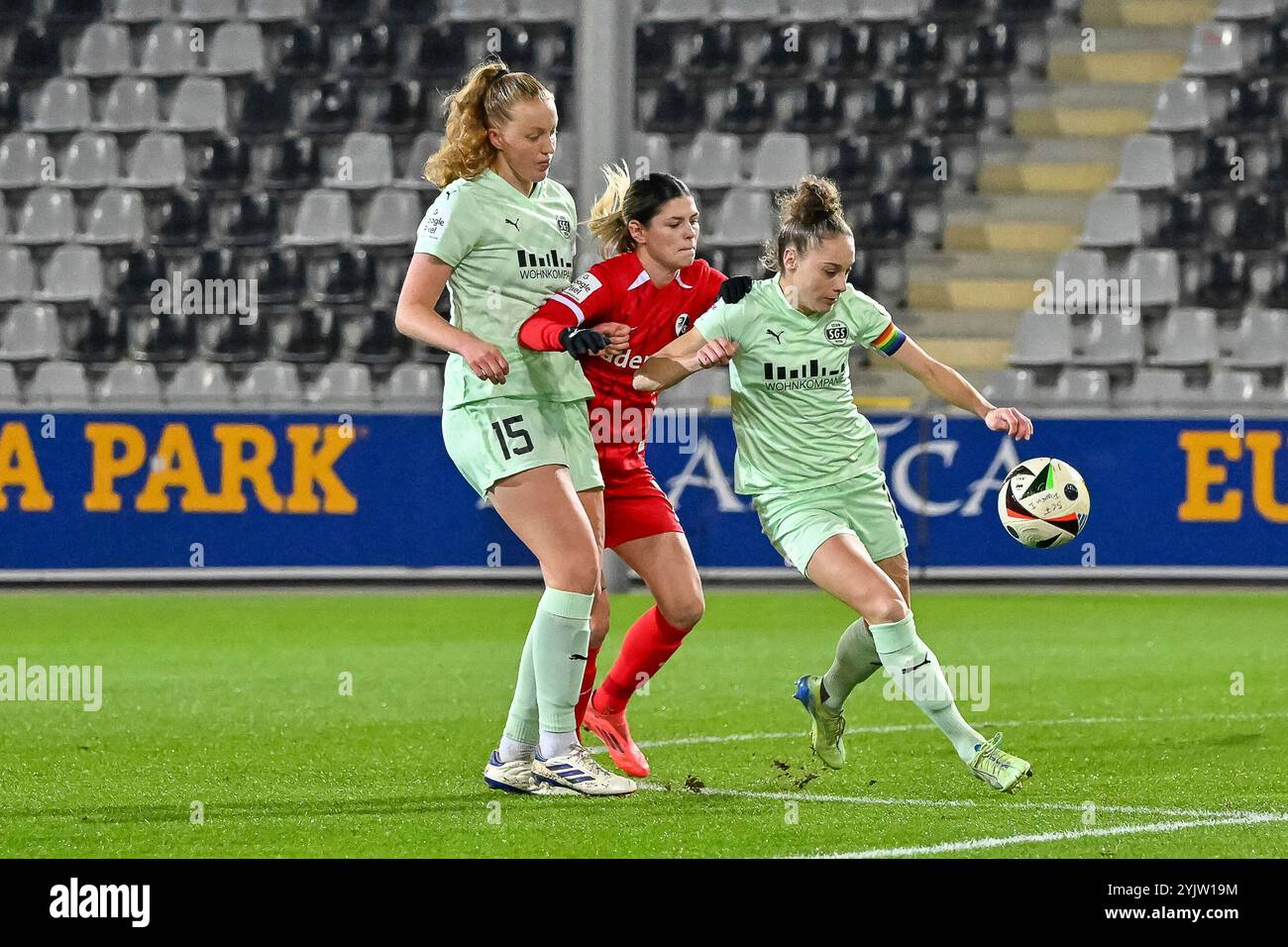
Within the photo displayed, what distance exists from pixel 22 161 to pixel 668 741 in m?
A: 11.2

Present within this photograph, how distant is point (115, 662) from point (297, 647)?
0.98 m

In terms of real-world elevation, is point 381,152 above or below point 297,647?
above

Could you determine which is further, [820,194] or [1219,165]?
[1219,165]

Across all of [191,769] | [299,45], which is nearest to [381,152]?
[299,45]

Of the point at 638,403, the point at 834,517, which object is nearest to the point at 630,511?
the point at 638,403

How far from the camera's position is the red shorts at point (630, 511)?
237 inches

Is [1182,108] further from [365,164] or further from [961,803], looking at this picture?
[961,803]

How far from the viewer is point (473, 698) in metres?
7.98

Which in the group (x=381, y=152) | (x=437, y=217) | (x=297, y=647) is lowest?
(x=297, y=647)

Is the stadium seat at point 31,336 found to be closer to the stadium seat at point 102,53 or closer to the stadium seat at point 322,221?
the stadium seat at point 322,221

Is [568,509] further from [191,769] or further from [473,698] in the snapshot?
[473,698]

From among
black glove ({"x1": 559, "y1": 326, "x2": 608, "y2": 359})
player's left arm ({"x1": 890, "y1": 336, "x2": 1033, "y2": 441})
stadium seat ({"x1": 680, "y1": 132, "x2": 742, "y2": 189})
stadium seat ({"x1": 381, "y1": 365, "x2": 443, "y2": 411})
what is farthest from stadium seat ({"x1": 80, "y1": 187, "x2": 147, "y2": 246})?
black glove ({"x1": 559, "y1": 326, "x2": 608, "y2": 359})

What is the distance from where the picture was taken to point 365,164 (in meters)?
15.9

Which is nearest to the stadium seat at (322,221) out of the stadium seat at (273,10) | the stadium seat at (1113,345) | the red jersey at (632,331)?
the stadium seat at (273,10)
